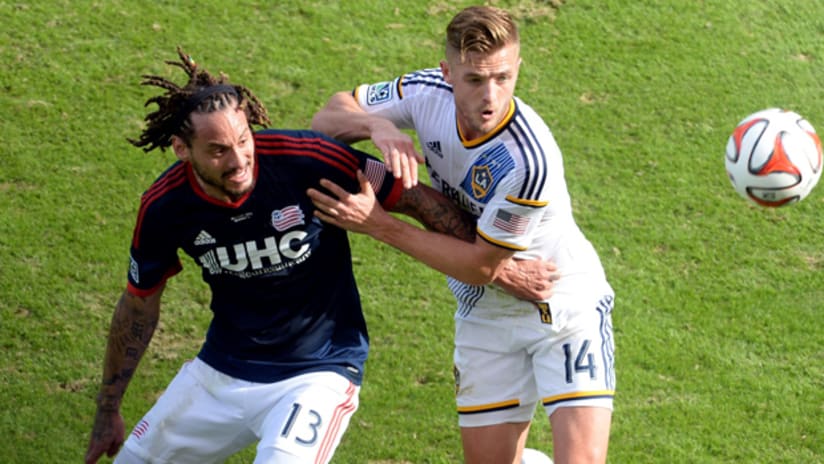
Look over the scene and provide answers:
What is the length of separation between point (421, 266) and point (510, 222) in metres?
3.10

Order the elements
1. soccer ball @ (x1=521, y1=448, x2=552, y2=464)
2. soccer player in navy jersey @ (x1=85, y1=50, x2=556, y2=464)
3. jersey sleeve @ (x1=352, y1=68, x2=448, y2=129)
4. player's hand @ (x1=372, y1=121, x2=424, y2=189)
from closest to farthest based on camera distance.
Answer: player's hand @ (x1=372, y1=121, x2=424, y2=189)
soccer player in navy jersey @ (x1=85, y1=50, x2=556, y2=464)
jersey sleeve @ (x1=352, y1=68, x2=448, y2=129)
soccer ball @ (x1=521, y1=448, x2=552, y2=464)

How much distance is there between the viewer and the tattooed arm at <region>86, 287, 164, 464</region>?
18.8 ft

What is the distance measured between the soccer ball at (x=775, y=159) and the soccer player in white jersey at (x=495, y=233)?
900 mm

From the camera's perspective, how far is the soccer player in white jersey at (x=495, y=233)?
5.29 meters

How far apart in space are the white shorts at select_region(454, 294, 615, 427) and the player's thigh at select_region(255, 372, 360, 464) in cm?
75

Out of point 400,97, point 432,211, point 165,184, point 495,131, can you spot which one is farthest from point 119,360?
point 495,131

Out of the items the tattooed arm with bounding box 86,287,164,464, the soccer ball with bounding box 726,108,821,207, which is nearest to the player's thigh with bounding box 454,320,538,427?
the soccer ball with bounding box 726,108,821,207

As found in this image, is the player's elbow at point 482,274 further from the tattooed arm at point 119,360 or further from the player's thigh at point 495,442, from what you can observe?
the tattooed arm at point 119,360

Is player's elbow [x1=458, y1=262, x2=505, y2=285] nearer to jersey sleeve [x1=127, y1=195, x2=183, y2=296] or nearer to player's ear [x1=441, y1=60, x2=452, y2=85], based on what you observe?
player's ear [x1=441, y1=60, x2=452, y2=85]

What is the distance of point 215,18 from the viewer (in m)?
10.4

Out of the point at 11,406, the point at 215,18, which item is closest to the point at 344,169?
the point at 11,406

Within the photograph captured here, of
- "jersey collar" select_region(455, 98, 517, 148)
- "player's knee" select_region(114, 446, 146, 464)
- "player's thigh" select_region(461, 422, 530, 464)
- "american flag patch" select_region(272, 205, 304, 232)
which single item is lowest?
"player's knee" select_region(114, 446, 146, 464)

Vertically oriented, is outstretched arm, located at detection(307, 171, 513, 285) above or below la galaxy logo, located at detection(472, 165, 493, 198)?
below

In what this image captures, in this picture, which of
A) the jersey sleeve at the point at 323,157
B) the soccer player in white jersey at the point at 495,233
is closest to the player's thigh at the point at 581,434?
the soccer player in white jersey at the point at 495,233
